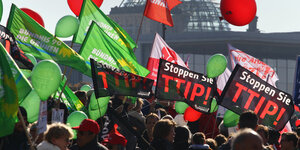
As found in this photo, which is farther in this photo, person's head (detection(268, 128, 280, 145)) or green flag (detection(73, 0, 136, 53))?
green flag (detection(73, 0, 136, 53))

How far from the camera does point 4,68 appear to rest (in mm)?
4777

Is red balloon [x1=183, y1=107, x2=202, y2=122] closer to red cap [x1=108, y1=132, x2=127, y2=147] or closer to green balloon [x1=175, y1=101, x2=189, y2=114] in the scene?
green balloon [x1=175, y1=101, x2=189, y2=114]

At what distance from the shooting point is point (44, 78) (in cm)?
559

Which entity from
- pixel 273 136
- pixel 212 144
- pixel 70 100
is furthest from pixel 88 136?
pixel 273 136

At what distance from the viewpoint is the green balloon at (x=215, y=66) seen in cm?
921

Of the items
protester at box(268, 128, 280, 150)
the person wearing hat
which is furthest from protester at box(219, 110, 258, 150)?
protester at box(268, 128, 280, 150)

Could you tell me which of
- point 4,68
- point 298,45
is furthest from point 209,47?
point 4,68

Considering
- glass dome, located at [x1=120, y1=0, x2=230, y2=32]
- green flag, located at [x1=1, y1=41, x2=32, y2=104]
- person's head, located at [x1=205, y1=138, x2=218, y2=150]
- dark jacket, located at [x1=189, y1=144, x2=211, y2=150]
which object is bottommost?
person's head, located at [x1=205, y1=138, x2=218, y2=150]

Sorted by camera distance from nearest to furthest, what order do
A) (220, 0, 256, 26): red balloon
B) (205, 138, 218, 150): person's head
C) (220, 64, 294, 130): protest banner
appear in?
(205, 138, 218, 150): person's head, (220, 64, 294, 130): protest banner, (220, 0, 256, 26): red balloon

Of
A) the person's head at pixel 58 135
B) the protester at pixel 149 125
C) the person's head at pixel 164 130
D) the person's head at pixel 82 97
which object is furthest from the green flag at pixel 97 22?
the person's head at pixel 58 135

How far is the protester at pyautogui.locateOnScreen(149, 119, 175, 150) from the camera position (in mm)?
6453

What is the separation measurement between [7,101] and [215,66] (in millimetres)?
5005

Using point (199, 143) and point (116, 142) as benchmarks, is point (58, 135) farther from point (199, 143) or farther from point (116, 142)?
point (199, 143)

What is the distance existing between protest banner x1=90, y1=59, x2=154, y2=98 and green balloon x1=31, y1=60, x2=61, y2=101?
164cm
